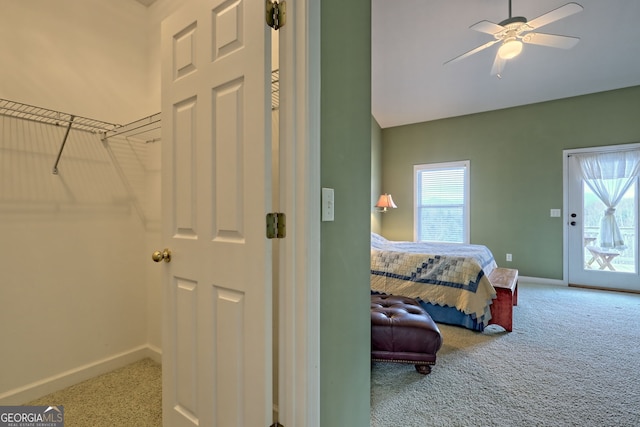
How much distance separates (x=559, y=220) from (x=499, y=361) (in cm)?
331

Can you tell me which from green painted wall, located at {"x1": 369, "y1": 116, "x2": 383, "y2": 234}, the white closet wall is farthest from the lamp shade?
the white closet wall

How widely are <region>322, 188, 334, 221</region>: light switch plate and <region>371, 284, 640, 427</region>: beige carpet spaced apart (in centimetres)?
125

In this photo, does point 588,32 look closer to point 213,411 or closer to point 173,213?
point 173,213

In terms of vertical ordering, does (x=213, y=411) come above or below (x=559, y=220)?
below

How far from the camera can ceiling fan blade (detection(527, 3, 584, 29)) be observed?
2.10 m

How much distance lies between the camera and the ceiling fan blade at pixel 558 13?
2.10 m

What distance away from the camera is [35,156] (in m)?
1.75

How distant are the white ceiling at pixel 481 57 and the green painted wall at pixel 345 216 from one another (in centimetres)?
247

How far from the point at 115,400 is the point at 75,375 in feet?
1.32

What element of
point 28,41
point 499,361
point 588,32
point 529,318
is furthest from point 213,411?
point 588,32

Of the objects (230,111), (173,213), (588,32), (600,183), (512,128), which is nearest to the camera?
(230,111)

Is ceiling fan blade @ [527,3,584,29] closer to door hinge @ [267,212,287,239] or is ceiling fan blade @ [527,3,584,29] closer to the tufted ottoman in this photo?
the tufted ottoman

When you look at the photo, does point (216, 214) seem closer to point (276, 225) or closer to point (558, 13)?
point (276, 225)

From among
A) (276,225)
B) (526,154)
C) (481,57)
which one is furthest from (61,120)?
(526,154)
